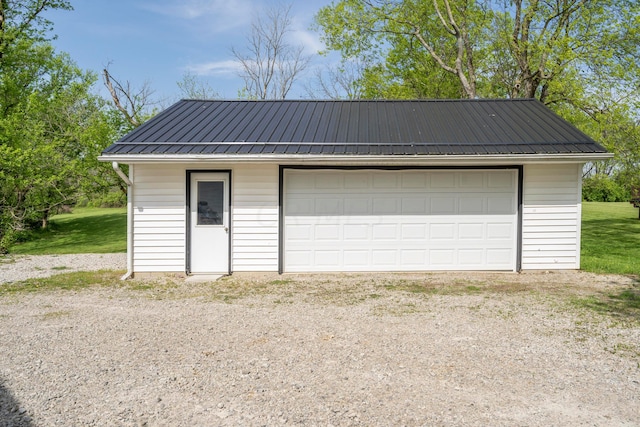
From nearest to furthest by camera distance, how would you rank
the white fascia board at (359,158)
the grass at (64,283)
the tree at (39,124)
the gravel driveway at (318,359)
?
the gravel driveway at (318,359) < the grass at (64,283) < the white fascia board at (359,158) < the tree at (39,124)

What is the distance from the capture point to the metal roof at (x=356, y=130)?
8492 millimetres

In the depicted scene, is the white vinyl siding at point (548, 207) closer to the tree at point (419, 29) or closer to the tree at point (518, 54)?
the tree at point (518, 54)

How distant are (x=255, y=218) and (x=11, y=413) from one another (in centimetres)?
596

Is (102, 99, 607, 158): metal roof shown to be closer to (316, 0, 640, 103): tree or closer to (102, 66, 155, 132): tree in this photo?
(316, 0, 640, 103): tree

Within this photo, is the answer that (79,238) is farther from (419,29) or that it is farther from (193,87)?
(419,29)

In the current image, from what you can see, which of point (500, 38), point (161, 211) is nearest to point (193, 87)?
point (500, 38)

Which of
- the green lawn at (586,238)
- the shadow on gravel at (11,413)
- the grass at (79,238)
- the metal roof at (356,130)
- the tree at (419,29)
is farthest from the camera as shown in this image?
the tree at (419,29)

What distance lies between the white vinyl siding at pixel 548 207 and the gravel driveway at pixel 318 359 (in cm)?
164

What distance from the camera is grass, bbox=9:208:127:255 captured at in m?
15.4

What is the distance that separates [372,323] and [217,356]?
2055 mm

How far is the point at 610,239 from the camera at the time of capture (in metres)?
16.3

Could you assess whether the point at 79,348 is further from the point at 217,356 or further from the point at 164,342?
the point at 217,356

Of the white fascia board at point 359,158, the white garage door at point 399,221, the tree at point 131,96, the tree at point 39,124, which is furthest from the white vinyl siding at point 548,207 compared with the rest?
the tree at point 131,96

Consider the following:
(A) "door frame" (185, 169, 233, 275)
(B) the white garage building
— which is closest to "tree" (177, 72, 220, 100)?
(B) the white garage building
